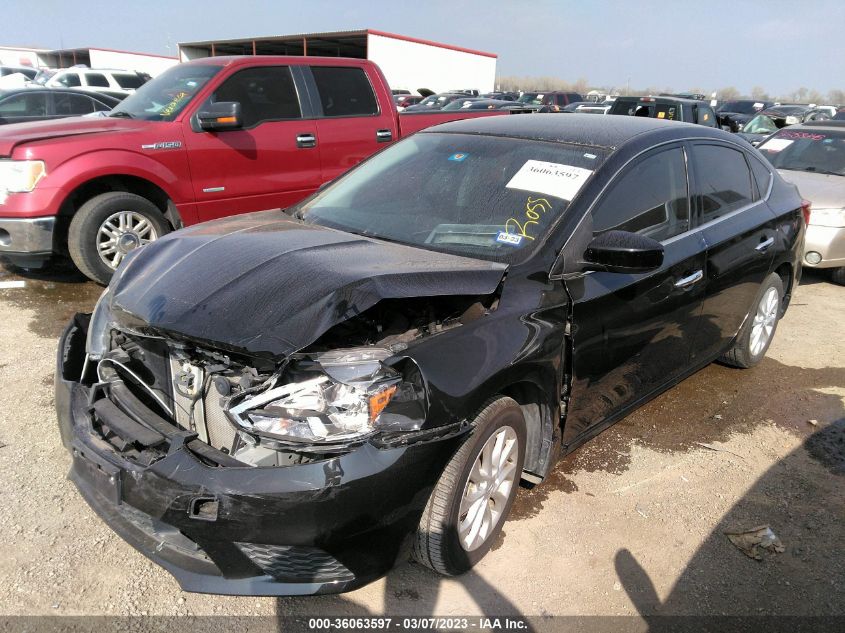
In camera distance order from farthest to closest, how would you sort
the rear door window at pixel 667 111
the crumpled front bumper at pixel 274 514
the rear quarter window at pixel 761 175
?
1. the rear door window at pixel 667 111
2. the rear quarter window at pixel 761 175
3. the crumpled front bumper at pixel 274 514

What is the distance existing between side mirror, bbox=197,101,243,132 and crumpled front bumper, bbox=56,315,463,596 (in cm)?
404

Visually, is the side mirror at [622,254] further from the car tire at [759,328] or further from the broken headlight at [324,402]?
the car tire at [759,328]

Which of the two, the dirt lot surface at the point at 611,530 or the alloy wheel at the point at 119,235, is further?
the alloy wheel at the point at 119,235

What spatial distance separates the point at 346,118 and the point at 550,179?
4099mm

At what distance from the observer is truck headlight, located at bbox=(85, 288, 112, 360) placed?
279 cm

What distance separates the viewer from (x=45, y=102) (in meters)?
11.9

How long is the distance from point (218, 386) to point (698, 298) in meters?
2.56

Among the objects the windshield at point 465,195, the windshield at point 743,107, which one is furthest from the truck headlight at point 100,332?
the windshield at point 743,107

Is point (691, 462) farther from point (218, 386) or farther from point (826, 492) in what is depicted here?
point (218, 386)

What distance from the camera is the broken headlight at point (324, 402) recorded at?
216 centimetres

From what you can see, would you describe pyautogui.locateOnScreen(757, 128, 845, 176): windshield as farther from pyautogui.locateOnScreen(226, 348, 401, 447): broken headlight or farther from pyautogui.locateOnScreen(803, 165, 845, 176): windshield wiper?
pyautogui.locateOnScreen(226, 348, 401, 447): broken headlight

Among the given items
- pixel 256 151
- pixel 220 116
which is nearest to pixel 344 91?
pixel 256 151

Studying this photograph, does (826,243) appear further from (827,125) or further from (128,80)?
(128,80)

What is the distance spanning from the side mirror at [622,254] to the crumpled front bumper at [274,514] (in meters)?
1.04
